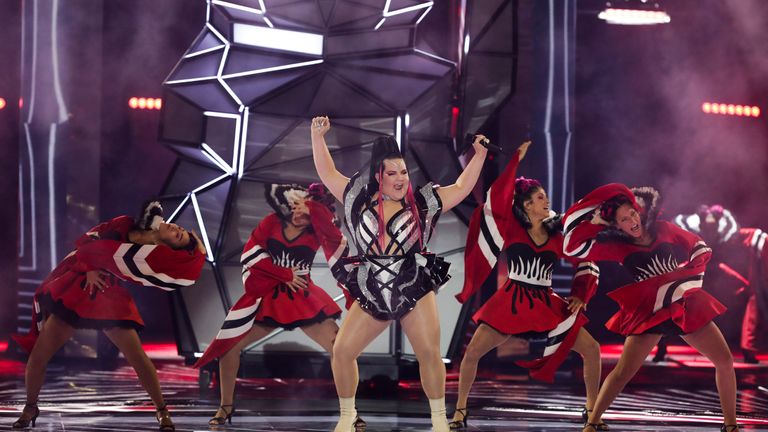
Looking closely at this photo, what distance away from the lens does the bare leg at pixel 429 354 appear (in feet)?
13.5

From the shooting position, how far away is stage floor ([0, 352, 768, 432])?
5270 millimetres

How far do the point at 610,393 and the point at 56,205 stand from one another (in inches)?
207

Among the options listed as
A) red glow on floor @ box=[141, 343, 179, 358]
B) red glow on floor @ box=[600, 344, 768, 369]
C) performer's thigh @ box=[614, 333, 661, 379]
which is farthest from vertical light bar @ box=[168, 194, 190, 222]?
red glow on floor @ box=[600, 344, 768, 369]

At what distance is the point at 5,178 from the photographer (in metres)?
9.28

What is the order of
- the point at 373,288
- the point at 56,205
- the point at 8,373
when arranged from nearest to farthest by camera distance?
the point at 373,288 → the point at 8,373 → the point at 56,205

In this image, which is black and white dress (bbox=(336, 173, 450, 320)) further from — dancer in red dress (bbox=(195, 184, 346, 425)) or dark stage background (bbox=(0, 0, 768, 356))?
dark stage background (bbox=(0, 0, 768, 356))

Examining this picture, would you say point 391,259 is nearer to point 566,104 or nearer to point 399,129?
point 399,129

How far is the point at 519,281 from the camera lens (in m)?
5.29

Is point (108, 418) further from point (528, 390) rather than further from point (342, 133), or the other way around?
point (528, 390)

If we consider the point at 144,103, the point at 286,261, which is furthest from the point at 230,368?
the point at 144,103

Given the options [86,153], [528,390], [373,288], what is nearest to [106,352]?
[86,153]

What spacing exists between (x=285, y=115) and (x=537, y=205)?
2.36 metres

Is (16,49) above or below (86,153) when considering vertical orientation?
above

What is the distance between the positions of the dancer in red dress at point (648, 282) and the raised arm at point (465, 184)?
2.74 feet
